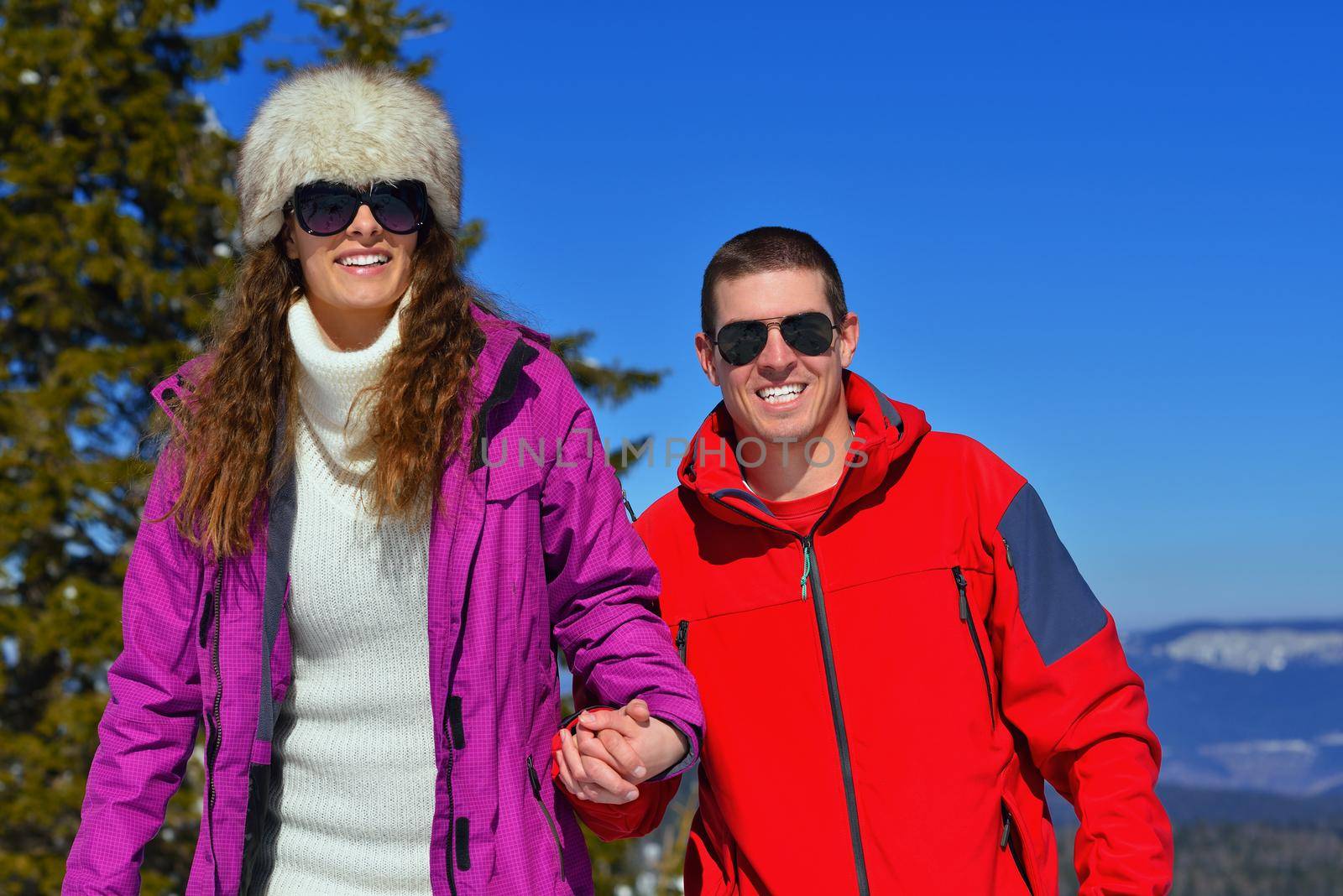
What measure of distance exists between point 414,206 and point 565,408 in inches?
20.5

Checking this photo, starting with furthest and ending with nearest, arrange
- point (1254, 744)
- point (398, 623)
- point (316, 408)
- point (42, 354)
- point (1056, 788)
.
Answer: point (1254, 744)
point (42, 354)
point (1056, 788)
point (316, 408)
point (398, 623)

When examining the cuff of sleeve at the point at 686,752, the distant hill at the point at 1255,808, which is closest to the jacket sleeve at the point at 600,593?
the cuff of sleeve at the point at 686,752

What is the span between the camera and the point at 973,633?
253cm

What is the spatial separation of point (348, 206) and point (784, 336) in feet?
3.43

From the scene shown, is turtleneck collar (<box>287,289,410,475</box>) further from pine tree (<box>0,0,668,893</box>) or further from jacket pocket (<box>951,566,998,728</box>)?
pine tree (<box>0,0,668,893</box>)

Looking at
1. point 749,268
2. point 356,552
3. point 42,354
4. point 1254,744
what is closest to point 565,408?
point 356,552

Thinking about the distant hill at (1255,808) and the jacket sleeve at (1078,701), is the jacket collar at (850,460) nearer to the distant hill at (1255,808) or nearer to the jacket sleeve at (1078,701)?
the jacket sleeve at (1078,701)

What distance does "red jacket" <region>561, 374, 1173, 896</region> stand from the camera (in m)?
2.42

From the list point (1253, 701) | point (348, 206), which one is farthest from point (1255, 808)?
point (348, 206)

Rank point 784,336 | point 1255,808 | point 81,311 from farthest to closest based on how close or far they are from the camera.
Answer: point 1255,808 → point 81,311 → point 784,336

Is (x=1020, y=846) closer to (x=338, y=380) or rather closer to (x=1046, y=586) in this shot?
(x=1046, y=586)

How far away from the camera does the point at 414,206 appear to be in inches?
93.0

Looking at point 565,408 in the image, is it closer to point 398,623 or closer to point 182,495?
point 398,623

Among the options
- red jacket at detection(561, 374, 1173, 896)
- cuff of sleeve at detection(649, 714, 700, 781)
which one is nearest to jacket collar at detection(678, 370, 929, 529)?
red jacket at detection(561, 374, 1173, 896)
